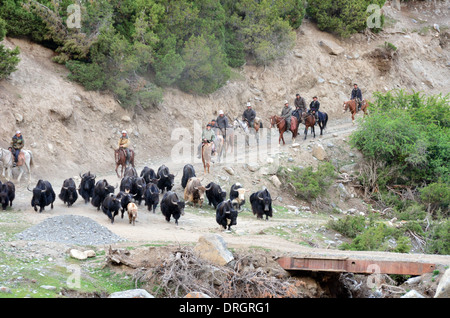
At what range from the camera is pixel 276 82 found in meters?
38.2

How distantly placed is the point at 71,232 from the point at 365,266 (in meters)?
7.43

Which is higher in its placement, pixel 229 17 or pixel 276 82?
pixel 229 17

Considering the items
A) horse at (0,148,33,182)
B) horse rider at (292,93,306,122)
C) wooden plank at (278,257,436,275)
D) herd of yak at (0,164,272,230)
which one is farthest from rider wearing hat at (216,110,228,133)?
wooden plank at (278,257,436,275)

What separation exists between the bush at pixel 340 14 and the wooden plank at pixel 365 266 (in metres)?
31.0

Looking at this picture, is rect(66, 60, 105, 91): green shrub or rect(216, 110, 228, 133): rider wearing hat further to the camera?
rect(66, 60, 105, 91): green shrub

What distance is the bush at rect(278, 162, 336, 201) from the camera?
957 inches

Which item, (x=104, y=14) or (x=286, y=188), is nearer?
(x=286, y=188)

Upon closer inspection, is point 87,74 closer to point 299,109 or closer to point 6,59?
point 6,59

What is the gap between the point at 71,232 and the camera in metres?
15.5

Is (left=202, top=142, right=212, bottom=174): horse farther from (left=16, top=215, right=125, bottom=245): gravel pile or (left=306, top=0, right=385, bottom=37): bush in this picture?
(left=306, top=0, right=385, bottom=37): bush

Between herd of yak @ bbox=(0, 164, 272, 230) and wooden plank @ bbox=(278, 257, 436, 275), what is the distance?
15.5 feet
